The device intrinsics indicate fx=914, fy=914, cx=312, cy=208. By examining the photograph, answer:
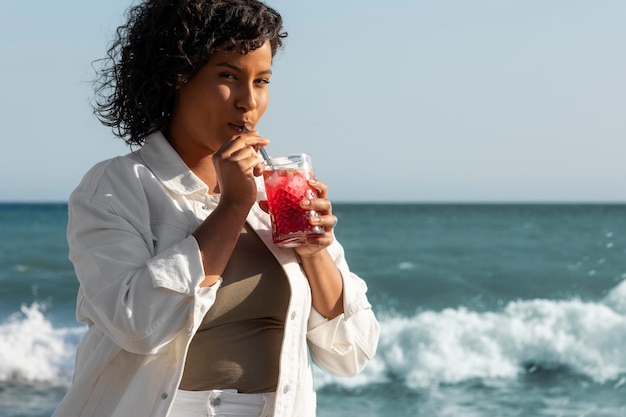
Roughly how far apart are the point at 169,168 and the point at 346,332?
51 centimetres

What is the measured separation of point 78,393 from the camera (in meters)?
1.76

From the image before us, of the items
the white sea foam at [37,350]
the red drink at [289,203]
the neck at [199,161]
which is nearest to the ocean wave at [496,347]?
the white sea foam at [37,350]

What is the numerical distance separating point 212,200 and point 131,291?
1.09 ft

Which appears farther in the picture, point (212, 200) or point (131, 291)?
point (212, 200)

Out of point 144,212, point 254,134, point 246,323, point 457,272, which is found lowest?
point 457,272

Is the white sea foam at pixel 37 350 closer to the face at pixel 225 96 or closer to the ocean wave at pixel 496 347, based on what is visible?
the ocean wave at pixel 496 347

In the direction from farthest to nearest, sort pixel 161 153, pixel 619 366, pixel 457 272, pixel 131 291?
1. pixel 457 272
2. pixel 619 366
3. pixel 161 153
4. pixel 131 291

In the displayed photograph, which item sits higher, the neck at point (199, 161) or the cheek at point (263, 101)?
the cheek at point (263, 101)

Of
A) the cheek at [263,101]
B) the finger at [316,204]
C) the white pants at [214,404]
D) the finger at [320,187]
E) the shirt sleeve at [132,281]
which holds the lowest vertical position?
the white pants at [214,404]

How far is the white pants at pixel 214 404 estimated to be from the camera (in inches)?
68.8

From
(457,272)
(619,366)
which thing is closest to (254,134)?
(619,366)

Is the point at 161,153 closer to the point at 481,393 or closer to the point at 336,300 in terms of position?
the point at 336,300

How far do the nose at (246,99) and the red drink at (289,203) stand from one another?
13cm

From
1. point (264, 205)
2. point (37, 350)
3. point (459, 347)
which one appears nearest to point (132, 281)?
point (264, 205)
